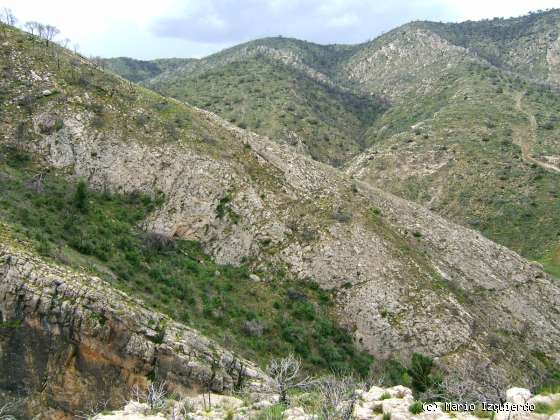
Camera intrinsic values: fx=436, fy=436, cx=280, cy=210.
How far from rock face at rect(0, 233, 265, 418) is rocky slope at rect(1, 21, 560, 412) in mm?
10025

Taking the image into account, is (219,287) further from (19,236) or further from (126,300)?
(19,236)

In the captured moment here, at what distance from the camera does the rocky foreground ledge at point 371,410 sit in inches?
314

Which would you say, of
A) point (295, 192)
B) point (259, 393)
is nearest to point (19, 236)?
point (259, 393)

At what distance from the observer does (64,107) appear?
3041cm

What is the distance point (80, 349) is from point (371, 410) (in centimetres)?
1121

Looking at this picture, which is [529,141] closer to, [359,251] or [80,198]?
[359,251]

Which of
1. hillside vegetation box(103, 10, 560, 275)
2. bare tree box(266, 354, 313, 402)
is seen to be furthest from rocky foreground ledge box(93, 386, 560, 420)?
hillside vegetation box(103, 10, 560, 275)

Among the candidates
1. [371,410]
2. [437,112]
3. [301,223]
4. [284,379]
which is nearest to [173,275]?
[301,223]

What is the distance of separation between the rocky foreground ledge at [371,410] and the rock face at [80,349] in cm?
298

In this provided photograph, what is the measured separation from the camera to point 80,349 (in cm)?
1586

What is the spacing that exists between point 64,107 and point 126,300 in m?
19.3

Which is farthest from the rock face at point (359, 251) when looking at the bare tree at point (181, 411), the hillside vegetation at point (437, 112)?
the hillside vegetation at point (437, 112)

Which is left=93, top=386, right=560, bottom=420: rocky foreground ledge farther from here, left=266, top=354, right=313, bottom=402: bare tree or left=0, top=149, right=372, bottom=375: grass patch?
left=0, top=149, right=372, bottom=375: grass patch

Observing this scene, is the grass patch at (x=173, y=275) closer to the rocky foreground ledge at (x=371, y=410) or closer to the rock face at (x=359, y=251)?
the rock face at (x=359, y=251)
